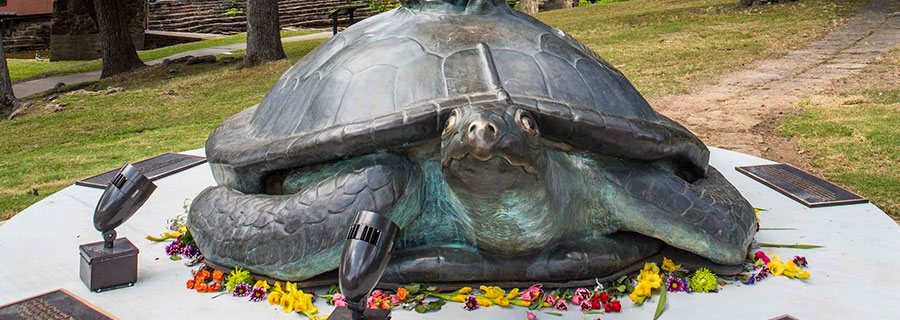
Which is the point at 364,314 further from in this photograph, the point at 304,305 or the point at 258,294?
the point at 258,294

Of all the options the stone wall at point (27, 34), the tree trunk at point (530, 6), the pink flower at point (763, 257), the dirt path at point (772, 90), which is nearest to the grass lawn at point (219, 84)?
the dirt path at point (772, 90)

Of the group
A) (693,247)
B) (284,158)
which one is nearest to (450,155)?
(284,158)

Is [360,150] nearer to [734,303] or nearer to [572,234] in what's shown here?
[572,234]

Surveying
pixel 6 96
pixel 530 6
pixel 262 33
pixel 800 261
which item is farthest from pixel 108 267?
pixel 530 6

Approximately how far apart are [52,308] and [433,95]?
1.47 m

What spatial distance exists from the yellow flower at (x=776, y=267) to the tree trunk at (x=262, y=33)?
906 cm

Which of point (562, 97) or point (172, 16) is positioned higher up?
point (562, 97)

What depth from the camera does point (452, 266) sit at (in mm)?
2438

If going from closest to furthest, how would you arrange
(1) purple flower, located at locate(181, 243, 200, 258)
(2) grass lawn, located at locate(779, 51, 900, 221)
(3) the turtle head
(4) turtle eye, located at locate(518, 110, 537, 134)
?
(3) the turtle head → (4) turtle eye, located at locate(518, 110, 537, 134) → (1) purple flower, located at locate(181, 243, 200, 258) → (2) grass lawn, located at locate(779, 51, 900, 221)

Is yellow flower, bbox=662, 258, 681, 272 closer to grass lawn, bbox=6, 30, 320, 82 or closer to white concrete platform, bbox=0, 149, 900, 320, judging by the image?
white concrete platform, bbox=0, 149, 900, 320

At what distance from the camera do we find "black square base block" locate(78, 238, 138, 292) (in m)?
2.56

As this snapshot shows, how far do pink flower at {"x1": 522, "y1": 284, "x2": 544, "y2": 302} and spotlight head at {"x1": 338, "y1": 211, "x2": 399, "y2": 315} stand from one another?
0.66 metres

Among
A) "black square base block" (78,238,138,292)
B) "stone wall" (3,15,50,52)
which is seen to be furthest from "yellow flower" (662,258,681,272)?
"stone wall" (3,15,50,52)

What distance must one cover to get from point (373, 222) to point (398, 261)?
59cm
